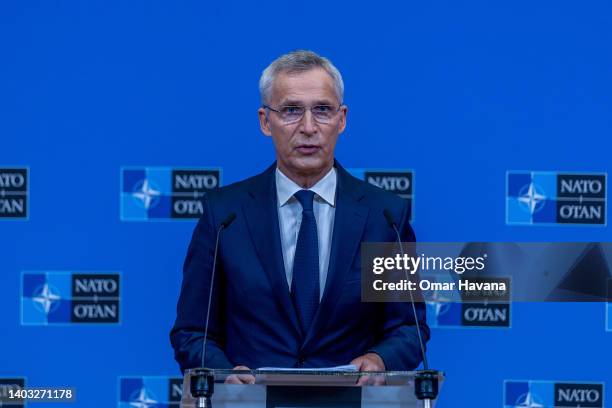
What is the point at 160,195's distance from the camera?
3414mm

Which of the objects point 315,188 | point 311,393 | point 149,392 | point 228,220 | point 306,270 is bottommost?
Result: point 149,392

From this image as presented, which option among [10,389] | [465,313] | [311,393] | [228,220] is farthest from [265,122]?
[10,389]

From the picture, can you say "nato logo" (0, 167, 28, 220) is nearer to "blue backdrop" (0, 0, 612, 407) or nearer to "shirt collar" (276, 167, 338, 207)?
"blue backdrop" (0, 0, 612, 407)

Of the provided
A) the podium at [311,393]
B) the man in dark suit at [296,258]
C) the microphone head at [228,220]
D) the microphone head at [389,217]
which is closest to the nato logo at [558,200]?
the man in dark suit at [296,258]

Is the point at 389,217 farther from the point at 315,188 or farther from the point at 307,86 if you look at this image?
the point at 307,86

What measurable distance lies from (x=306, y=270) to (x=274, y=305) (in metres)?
0.12

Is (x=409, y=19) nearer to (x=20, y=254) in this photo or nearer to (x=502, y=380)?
(x=502, y=380)

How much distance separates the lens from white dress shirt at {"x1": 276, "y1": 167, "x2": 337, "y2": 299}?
269 centimetres

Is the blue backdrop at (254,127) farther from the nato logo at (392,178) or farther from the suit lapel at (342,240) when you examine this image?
the suit lapel at (342,240)

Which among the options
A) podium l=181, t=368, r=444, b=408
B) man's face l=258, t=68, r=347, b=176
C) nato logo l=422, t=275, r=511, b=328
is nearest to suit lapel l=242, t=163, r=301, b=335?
man's face l=258, t=68, r=347, b=176

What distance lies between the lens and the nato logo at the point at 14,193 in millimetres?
3438

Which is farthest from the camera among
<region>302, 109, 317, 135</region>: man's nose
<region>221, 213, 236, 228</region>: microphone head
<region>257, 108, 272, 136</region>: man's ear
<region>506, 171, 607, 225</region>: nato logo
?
<region>506, 171, 607, 225</region>: nato logo

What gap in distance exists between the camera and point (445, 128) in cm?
343

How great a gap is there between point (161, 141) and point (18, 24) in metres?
0.62
